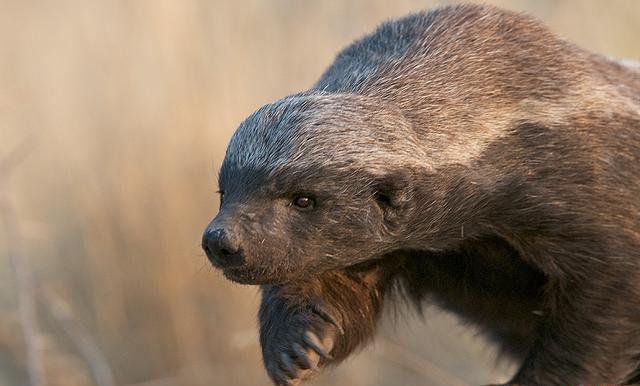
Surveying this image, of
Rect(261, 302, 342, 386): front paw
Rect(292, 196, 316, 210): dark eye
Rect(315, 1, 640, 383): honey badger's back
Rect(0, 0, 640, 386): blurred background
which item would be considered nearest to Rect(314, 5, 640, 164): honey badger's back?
Rect(315, 1, 640, 383): honey badger's back

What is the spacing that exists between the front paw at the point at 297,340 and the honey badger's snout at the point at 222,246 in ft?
2.35

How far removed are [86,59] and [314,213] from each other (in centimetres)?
397

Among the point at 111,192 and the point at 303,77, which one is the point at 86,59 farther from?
the point at 303,77

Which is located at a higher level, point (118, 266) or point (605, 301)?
point (605, 301)

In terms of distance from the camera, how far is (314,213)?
302cm

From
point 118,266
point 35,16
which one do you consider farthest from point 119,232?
point 35,16

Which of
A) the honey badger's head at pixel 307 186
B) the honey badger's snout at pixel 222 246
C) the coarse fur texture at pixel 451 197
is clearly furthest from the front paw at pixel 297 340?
the honey badger's snout at pixel 222 246

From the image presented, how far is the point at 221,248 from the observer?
9.41 ft

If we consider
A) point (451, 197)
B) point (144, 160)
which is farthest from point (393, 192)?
point (144, 160)

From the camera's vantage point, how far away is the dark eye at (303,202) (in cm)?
299

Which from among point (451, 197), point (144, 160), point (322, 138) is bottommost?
point (144, 160)

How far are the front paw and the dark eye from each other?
67 cm

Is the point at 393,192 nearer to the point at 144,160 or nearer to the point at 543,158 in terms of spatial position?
the point at 543,158

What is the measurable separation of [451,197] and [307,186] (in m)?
0.52
